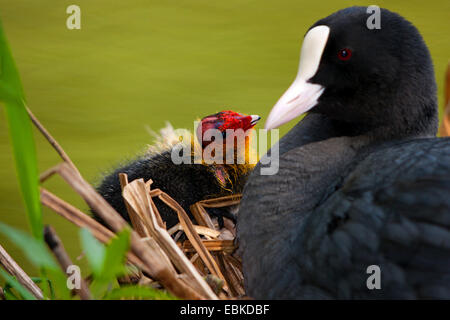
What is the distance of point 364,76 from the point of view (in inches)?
27.6

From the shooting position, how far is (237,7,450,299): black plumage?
0.55 metres

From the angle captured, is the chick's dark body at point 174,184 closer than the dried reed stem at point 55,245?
No

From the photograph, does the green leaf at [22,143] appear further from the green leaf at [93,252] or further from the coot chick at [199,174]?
the coot chick at [199,174]

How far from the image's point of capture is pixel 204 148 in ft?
3.39

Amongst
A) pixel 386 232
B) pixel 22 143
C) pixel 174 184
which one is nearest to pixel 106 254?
pixel 22 143

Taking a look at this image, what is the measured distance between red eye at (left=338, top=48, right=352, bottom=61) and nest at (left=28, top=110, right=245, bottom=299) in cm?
27

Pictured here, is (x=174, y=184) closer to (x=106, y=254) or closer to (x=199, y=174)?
(x=199, y=174)

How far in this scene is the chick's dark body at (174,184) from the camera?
986mm

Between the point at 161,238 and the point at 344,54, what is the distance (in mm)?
279

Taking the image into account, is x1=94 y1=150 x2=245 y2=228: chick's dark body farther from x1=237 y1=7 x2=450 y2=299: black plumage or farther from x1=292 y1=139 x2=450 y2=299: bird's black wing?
x1=292 y1=139 x2=450 y2=299: bird's black wing

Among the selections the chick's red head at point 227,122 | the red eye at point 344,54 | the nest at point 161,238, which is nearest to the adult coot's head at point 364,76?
the red eye at point 344,54

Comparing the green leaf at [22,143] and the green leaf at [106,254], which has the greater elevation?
the green leaf at [22,143]
